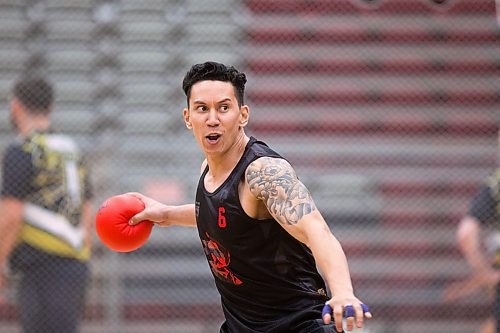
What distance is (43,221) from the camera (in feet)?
17.0

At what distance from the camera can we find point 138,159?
20.2 ft

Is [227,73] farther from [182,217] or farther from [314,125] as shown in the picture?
[314,125]

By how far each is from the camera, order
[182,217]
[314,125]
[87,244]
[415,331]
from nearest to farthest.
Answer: [182,217] < [87,244] < [415,331] < [314,125]

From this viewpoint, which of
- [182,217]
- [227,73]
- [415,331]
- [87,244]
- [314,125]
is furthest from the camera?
[314,125]

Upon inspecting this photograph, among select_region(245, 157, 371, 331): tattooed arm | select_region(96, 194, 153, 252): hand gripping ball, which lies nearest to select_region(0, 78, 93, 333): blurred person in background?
select_region(96, 194, 153, 252): hand gripping ball

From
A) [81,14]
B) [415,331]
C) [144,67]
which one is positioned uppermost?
[81,14]

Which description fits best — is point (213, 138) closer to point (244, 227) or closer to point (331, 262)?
point (244, 227)

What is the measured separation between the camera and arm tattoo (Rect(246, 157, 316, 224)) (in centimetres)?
257

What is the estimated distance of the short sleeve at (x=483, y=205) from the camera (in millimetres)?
5641

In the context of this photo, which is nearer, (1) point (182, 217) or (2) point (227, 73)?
(2) point (227, 73)

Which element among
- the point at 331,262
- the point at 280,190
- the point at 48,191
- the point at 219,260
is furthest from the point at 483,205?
the point at 331,262

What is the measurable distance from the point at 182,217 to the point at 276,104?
10.5 feet

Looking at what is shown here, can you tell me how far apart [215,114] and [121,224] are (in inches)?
30.7

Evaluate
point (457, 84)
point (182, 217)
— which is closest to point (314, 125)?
point (457, 84)
